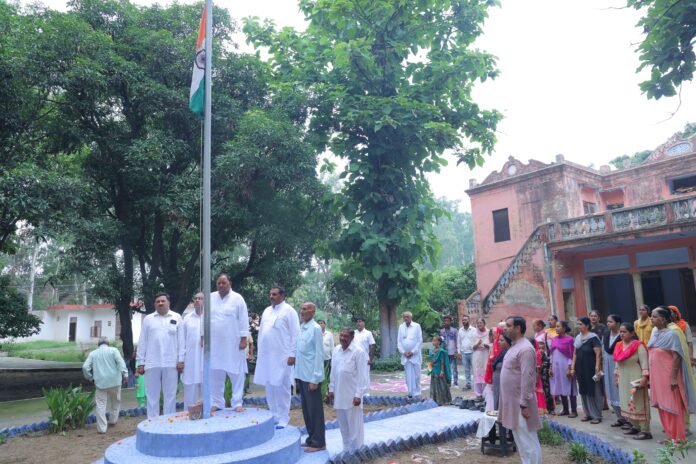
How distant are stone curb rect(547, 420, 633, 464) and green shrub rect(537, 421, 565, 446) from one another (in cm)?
13

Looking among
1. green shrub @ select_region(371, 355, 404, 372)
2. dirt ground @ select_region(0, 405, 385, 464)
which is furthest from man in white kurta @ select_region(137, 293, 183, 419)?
green shrub @ select_region(371, 355, 404, 372)

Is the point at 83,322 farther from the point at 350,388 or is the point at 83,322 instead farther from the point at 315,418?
the point at 350,388

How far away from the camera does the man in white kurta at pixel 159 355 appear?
6.80 m

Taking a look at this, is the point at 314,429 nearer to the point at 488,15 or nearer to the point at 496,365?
the point at 496,365

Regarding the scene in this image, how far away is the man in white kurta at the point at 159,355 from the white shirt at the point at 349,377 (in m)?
2.39

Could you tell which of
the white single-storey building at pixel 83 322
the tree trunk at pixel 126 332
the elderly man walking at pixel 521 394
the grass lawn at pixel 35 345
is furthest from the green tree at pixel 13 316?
the white single-storey building at pixel 83 322

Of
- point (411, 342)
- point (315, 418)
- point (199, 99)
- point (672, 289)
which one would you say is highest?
point (199, 99)

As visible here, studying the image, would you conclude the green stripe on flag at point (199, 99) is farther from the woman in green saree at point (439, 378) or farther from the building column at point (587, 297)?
the building column at point (587, 297)

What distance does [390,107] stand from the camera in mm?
14164

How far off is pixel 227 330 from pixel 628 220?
46.7ft

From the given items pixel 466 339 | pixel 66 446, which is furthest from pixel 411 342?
pixel 66 446

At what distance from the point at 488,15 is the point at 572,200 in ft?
31.9

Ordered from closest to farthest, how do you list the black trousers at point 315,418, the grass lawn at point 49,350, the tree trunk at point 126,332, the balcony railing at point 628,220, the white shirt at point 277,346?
the black trousers at point 315,418, the white shirt at point 277,346, the tree trunk at point 126,332, the balcony railing at point 628,220, the grass lawn at point 49,350

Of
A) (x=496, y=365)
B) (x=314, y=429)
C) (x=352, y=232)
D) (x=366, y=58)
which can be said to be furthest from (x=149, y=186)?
(x=496, y=365)
